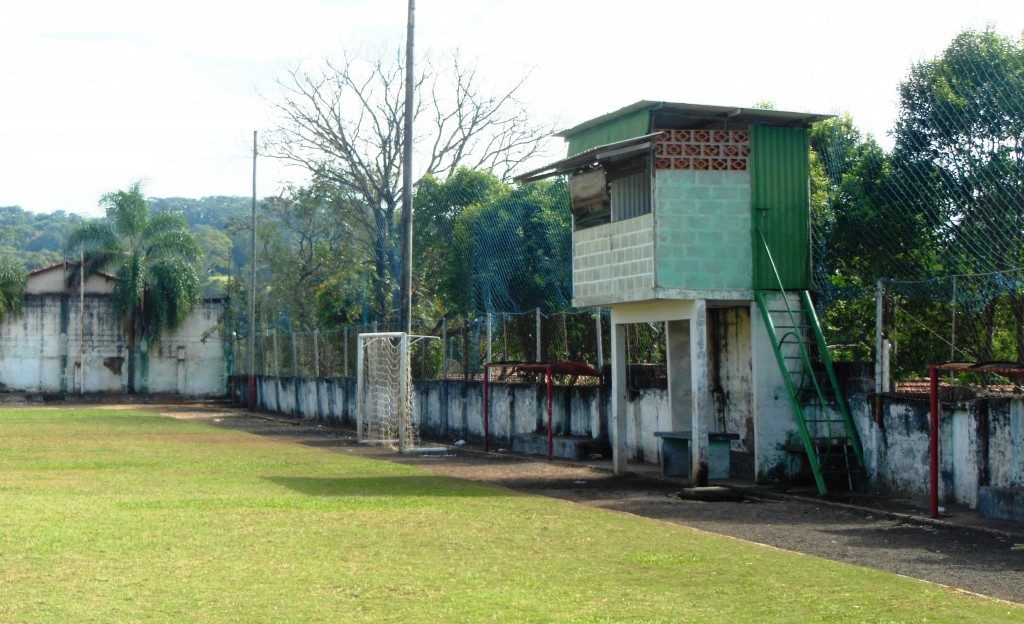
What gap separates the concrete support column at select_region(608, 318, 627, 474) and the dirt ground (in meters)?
0.34

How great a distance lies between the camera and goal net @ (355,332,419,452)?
26.6 metres

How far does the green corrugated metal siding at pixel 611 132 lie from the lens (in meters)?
19.6

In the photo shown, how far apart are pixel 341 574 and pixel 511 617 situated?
227 centimetres

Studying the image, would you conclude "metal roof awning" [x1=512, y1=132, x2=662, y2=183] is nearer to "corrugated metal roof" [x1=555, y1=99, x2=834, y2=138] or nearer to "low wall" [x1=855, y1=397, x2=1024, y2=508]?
"corrugated metal roof" [x1=555, y1=99, x2=834, y2=138]

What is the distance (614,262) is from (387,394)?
1059 cm

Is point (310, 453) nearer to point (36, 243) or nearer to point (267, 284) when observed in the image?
point (267, 284)

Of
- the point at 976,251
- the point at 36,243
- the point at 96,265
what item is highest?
the point at 36,243

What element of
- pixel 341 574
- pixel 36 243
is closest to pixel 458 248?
pixel 341 574

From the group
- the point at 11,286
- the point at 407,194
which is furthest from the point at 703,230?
the point at 11,286

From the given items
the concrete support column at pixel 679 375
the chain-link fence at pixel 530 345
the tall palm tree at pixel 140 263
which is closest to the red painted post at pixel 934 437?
the concrete support column at pixel 679 375

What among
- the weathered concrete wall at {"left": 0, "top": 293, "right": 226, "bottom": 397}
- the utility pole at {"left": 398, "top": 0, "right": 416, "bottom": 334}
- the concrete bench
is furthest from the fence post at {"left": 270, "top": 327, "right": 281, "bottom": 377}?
the concrete bench

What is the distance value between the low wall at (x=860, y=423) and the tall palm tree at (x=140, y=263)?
19577mm

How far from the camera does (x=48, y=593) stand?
938 cm

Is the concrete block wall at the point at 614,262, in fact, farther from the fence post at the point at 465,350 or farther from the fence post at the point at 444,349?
the fence post at the point at 444,349
